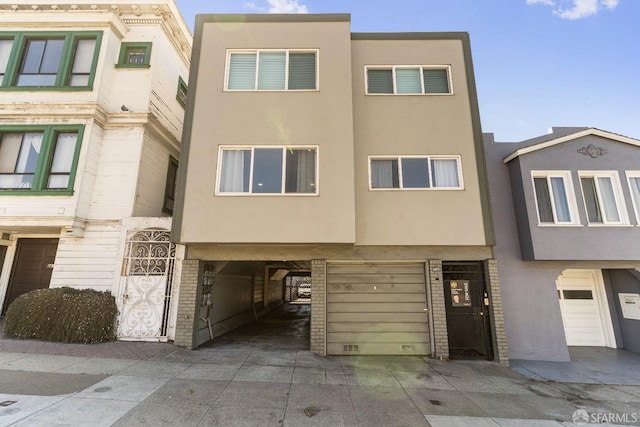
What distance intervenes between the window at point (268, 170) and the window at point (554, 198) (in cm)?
700

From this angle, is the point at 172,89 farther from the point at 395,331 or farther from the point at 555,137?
the point at 555,137

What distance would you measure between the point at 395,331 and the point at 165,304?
6655 mm

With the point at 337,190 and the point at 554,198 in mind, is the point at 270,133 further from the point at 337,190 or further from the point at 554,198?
the point at 554,198

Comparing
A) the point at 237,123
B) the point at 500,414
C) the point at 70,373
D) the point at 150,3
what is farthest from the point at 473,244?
the point at 150,3

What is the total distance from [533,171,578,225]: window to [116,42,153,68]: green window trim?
13.9 meters

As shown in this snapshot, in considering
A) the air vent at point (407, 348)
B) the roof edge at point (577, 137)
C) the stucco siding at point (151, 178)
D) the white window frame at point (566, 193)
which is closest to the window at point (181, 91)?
the stucco siding at point (151, 178)

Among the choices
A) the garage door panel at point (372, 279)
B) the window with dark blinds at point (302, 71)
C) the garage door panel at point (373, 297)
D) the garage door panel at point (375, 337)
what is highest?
the window with dark blinds at point (302, 71)

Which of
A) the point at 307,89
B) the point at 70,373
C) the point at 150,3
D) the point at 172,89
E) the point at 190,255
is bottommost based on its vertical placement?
the point at 70,373

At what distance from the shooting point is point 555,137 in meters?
9.70

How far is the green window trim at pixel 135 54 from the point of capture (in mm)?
10578

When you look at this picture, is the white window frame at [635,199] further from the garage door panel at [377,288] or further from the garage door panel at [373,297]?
the garage door panel at [373,297]

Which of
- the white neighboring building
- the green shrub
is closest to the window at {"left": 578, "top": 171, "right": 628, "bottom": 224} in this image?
the white neighboring building

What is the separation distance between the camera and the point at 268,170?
8.04 m

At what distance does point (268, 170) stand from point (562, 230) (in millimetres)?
8749
